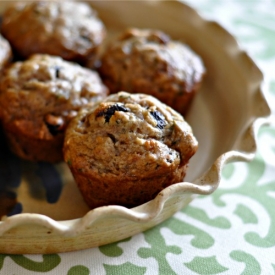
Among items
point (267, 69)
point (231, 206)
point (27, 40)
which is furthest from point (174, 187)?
point (267, 69)

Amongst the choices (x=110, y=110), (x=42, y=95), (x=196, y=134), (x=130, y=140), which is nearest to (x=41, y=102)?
(x=42, y=95)

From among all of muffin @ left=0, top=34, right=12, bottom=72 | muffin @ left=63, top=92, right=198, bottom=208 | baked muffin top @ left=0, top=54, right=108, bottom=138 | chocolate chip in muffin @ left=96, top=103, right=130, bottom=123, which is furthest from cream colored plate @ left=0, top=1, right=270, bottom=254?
muffin @ left=0, top=34, right=12, bottom=72

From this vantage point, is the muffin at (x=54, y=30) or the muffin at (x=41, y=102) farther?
the muffin at (x=54, y=30)

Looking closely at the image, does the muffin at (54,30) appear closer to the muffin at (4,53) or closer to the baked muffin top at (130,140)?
the muffin at (4,53)

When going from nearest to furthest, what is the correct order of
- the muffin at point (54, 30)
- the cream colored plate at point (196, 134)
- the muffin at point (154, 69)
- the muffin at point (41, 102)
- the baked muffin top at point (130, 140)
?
the cream colored plate at point (196, 134)
the baked muffin top at point (130, 140)
the muffin at point (41, 102)
the muffin at point (154, 69)
the muffin at point (54, 30)

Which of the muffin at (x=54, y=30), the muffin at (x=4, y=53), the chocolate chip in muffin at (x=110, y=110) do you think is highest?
the chocolate chip in muffin at (x=110, y=110)

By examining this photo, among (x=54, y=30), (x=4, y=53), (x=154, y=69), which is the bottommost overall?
(x=4, y=53)

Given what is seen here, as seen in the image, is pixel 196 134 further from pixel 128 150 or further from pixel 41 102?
pixel 41 102

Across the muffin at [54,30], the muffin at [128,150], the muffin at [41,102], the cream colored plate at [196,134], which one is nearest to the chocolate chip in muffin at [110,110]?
the muffin at [128,150]
